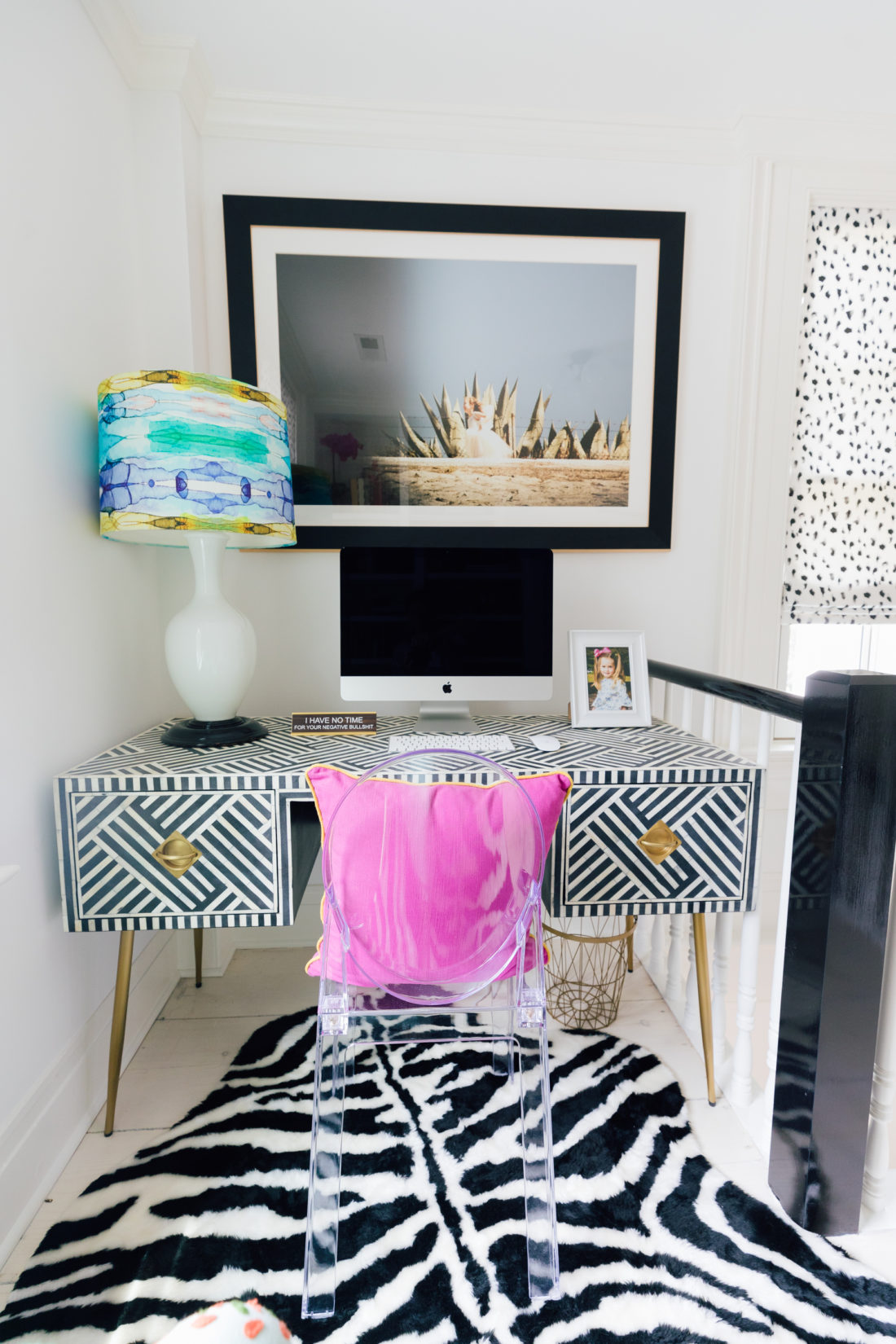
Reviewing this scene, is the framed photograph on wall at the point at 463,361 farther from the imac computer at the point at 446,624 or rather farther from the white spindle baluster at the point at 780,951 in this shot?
the white spindle baluster at the point at 780,951

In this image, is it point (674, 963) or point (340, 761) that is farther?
point (674, 963)

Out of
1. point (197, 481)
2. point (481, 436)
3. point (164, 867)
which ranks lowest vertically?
point (164, 867)

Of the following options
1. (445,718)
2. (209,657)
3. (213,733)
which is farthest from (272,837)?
(445,718)

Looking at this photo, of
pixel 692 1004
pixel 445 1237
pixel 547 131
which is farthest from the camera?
pixel 547 131

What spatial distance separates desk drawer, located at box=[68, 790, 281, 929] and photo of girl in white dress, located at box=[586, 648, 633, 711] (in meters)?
0.87

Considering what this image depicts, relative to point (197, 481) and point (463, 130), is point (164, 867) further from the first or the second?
point (463, 130)

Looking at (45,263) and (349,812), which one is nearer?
(349,812)

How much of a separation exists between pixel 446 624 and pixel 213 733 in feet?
2.06

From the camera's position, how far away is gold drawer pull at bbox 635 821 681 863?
1361 millimetres

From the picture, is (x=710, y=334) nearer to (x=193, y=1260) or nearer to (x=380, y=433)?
(x=380, y=433)

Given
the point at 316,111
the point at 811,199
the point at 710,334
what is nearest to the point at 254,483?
the point at 316,111

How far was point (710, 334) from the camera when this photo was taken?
79.0 inches

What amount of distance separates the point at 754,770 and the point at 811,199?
1809 millimetres

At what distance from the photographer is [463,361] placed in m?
1.93
